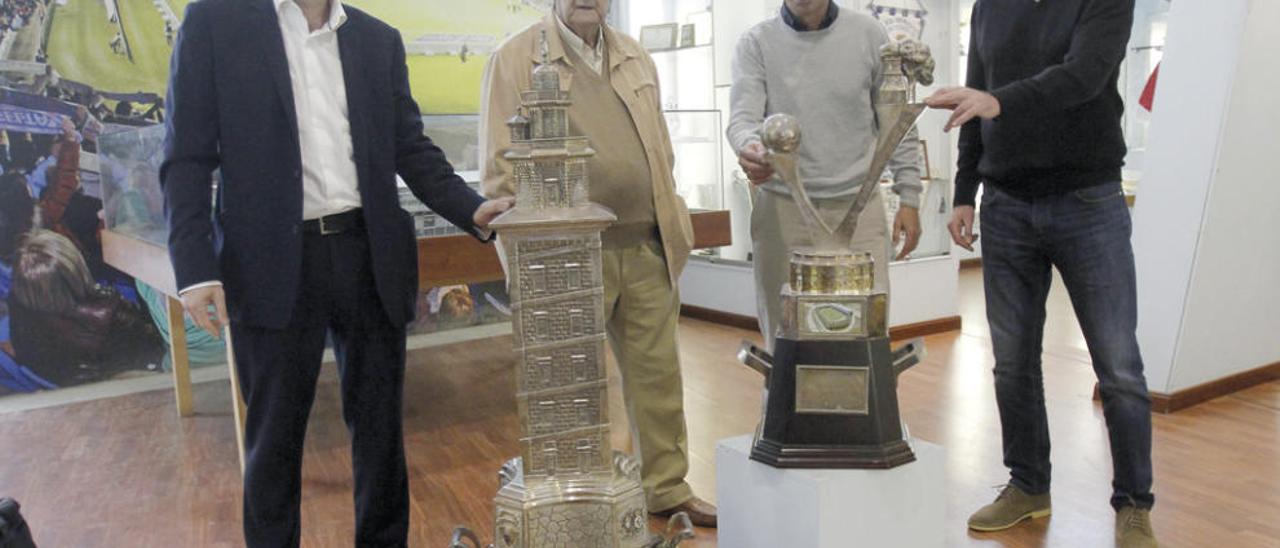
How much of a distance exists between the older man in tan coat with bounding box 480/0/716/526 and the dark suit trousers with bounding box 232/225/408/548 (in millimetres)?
416

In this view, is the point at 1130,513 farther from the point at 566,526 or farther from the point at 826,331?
the point at 566,526

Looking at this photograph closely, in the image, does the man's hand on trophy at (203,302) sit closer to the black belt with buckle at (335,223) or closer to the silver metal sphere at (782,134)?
the black belt with buckle at (335,223)

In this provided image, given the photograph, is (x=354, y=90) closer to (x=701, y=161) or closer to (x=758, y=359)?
(x=758, y=359)

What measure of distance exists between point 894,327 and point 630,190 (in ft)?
9.75

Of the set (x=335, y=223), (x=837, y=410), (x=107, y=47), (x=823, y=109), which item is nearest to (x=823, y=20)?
(x=823, y=109)

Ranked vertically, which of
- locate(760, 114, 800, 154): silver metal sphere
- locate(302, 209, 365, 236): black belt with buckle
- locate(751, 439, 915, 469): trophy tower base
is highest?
locate(760, 114, 800, 154): silver metal sphere

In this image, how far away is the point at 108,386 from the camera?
175 inches

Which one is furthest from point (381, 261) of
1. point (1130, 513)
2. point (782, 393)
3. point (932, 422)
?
point (932, 422)

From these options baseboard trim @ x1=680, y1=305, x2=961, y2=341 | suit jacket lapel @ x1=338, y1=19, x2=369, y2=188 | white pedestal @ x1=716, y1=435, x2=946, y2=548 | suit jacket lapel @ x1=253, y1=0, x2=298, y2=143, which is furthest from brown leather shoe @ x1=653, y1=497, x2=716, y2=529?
baseboard trim @ x1=680, y1=305, x2=961, y2=341

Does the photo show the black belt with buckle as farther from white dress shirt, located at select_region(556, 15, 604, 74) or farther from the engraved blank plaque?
the engraved blank plaque

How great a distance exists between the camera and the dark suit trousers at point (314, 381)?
1935mm

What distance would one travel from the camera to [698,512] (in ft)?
8.36

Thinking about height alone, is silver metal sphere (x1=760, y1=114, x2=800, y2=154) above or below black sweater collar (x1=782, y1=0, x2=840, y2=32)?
below

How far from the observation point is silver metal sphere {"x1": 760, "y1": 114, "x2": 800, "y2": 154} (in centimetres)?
167
